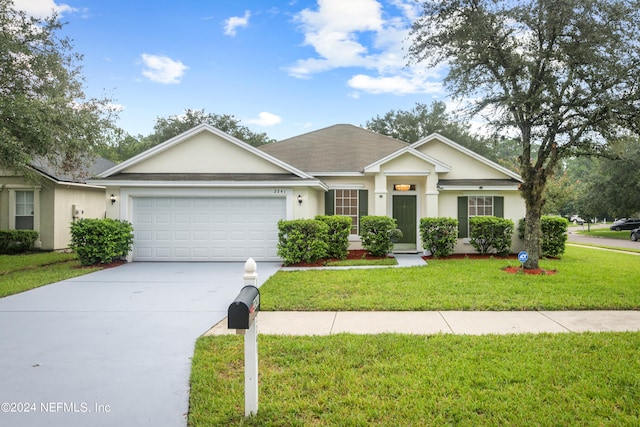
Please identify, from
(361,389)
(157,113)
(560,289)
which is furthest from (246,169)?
(157,113)

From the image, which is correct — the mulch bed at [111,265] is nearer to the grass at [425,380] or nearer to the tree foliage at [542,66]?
the grass at [425,380]

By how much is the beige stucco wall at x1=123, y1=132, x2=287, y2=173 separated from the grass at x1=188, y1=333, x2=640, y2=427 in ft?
29.0

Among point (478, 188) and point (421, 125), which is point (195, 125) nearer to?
point (421, 125)

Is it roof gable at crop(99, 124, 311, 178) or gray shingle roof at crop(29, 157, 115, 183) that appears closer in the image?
roof gable at crop(99, 124, 311, 178)

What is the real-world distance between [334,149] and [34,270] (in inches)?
454

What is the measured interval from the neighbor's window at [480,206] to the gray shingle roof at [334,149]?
408cm

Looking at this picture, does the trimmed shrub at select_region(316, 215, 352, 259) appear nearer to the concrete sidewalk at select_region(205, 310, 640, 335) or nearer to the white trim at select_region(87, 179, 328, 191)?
the white trim at select_region(87, 179, 328, 191)

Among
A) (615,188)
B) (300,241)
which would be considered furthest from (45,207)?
(615,188)

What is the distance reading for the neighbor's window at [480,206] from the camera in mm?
14828

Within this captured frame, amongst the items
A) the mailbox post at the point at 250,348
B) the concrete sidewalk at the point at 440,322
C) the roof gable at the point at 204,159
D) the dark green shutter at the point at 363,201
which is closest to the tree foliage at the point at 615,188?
the dark green shutter at the point at 363,201

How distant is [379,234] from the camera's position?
13.0 m

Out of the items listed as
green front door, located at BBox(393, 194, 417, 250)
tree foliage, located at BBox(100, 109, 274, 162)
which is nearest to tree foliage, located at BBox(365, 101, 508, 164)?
tree foliage, located at BBox(100, 109, 274, 162)

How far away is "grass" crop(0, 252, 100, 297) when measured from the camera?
29.3 ft

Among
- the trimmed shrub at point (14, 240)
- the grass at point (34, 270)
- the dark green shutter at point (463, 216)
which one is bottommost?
the grass at point (34, 270)
